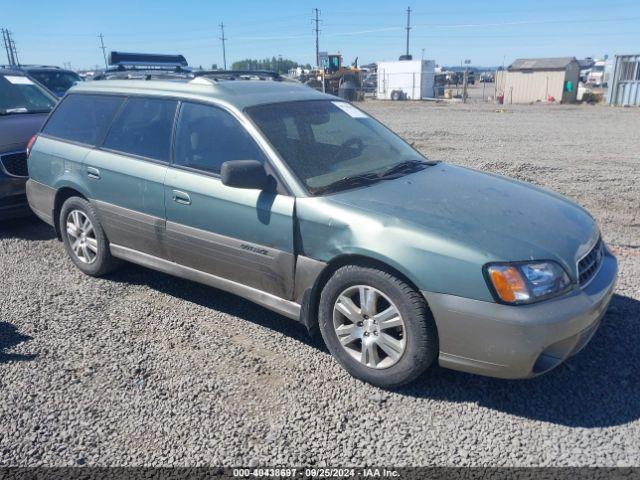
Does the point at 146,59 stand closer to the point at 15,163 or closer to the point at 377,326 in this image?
the point at 15,163

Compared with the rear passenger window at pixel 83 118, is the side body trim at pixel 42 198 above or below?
below

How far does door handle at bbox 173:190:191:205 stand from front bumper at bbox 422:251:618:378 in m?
1.90

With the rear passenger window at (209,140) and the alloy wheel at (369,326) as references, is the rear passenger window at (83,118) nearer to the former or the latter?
the rear passenger window at (209,140)

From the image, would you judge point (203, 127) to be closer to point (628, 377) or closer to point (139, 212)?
point (139, 212)

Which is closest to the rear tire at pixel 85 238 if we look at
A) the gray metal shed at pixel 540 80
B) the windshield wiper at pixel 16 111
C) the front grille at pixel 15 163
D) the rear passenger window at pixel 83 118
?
the rear passenger window at pixel 83 118

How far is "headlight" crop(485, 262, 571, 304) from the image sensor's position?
279cm

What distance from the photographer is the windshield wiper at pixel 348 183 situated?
11.3ft

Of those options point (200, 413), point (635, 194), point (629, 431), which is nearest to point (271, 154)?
point (200, 413)

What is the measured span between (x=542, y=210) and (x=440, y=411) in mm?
1466

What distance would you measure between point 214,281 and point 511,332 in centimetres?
214

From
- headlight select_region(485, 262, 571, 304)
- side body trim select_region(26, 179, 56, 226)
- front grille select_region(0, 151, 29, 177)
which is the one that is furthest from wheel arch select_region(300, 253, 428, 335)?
front grille select_region(0, 151, 29, 177)

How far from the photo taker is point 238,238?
3.68 metres

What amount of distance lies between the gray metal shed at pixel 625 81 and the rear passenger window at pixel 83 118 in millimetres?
27117

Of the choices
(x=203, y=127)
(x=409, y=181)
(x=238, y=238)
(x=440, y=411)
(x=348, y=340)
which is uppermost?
(x=203, y=127)
